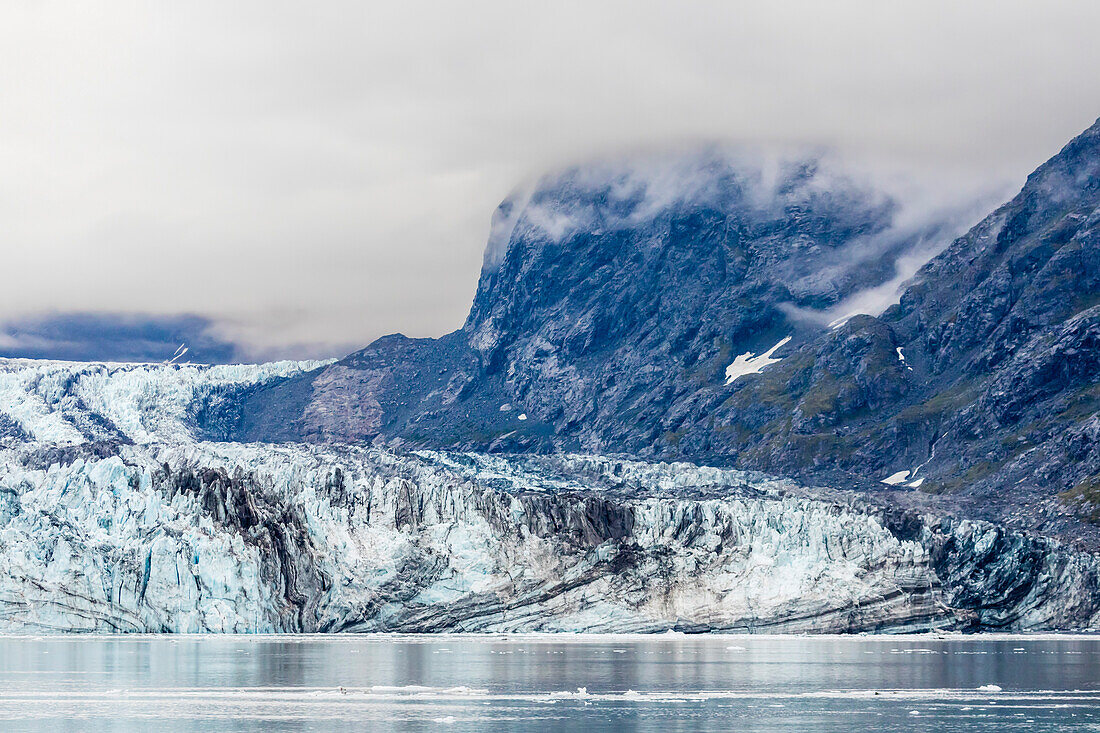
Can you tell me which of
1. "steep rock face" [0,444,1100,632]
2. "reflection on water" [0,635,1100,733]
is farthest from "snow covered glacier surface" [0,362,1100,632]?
"reflection on water" [0,635,1100,733]

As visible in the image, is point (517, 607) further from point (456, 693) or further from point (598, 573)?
point (456, 693)

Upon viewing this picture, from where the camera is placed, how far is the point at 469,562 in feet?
318

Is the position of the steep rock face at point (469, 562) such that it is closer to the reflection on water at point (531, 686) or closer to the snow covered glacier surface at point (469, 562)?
the snow covered glacier surface at point (469, 562)

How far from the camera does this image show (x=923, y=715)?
48.2 metres

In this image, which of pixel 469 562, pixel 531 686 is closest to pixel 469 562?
pixel 469 562

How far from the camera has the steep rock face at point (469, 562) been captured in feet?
288

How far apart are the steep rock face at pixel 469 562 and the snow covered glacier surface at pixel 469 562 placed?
139 mm

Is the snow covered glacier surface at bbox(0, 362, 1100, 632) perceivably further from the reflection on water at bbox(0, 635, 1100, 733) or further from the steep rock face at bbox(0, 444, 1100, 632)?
the reflection on water at bbox(0, 635, 1100, 733)

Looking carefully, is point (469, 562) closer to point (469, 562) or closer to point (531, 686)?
point (469, 562)

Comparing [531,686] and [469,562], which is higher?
[469,562]

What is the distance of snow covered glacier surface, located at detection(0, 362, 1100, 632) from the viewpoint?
87812 mm

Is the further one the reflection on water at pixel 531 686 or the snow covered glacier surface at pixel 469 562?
the snow covered glacier surface at pixel 469 562

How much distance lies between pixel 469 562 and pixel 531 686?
1543 inches

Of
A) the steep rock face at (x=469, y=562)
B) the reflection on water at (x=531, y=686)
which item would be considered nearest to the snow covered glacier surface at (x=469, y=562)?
the steep rock face at (x=469, y=562)
